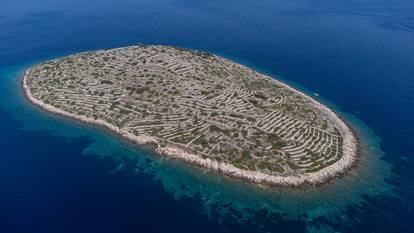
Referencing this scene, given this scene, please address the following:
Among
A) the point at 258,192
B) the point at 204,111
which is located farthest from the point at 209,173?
the point at 204,111

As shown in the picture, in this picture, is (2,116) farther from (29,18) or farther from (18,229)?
(29,18)

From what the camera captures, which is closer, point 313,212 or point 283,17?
point 313,212

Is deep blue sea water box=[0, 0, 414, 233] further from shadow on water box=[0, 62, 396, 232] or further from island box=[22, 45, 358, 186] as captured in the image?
island box=[22, 45, 358, 186]

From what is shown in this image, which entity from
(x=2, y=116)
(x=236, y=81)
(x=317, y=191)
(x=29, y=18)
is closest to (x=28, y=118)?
(x=2, y=116)

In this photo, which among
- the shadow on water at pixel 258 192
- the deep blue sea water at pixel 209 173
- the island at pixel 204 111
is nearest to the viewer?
the deep blue sea water at pixel 209 173

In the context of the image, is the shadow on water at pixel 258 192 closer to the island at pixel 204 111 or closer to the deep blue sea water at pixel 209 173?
the deep blue sea water at pixel 209 173

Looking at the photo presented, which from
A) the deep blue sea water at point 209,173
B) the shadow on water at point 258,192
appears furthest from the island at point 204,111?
the deep blue sea water at point 209,173
